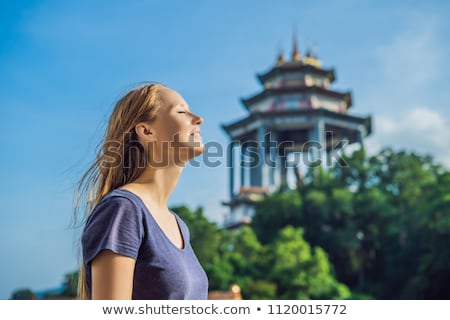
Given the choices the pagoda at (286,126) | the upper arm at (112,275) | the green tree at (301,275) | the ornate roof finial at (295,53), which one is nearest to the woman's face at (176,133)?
the upper arm at (112,275)

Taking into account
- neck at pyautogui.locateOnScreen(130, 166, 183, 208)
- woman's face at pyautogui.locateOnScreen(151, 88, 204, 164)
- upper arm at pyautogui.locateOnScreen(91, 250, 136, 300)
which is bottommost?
upper arm at pyautogui.locateOnScreen(91, 250, 136, 300)

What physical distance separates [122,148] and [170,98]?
0.06 meters

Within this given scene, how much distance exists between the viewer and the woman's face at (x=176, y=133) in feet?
1.67

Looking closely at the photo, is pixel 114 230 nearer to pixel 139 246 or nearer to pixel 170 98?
pixel 139 246

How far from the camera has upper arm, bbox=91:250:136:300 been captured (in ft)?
1.39

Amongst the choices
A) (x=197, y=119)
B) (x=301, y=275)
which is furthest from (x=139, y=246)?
(x=301, y=275)

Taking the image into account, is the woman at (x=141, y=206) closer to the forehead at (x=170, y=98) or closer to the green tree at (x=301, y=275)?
the forehead at (x=170, y=98)

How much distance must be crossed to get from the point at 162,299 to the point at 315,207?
6714mm

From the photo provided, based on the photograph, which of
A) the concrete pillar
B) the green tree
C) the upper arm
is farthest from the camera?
the concrete pillar

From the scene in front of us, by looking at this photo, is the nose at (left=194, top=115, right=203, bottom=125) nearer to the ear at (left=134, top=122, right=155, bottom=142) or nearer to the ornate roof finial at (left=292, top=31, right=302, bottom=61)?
the ear at (left=134, top=122, right=155, bottom=142)

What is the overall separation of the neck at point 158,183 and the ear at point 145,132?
24 mm

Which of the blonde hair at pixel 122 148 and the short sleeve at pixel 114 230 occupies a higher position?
the blonde hair at pixel 122 148

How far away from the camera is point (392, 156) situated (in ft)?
24.7

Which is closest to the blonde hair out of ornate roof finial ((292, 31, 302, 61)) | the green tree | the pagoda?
the green tree
